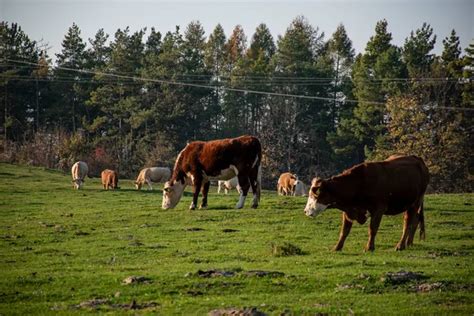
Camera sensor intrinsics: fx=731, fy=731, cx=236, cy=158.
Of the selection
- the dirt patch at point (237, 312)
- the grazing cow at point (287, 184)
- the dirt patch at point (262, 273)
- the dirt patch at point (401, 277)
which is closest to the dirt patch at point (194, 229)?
the dirt patch at point (262, 273)

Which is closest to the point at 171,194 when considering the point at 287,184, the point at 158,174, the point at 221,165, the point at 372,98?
the point at 221,165

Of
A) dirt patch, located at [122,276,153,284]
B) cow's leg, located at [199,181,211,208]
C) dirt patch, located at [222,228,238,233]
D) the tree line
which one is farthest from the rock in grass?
the tree line

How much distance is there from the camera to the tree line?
6275 centimetres

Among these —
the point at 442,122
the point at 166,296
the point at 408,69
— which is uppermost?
the point at 408,69

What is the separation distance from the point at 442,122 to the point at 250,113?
90.1 ft

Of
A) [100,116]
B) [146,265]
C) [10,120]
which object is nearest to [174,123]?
[100,116]

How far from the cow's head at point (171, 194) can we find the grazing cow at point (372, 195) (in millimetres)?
9822

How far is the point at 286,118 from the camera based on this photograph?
7494 cm

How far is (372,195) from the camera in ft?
53.5

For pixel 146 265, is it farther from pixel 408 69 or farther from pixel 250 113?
pixel 250 113

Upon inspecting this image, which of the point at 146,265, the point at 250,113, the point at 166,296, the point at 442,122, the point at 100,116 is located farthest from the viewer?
the point at 250,113

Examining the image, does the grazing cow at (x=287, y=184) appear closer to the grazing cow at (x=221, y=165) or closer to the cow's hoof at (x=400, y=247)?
the grazing cow at (x=221, y=165)

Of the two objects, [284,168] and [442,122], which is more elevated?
[442,122]

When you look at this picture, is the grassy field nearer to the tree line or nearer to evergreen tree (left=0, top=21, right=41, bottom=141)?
the tree line
